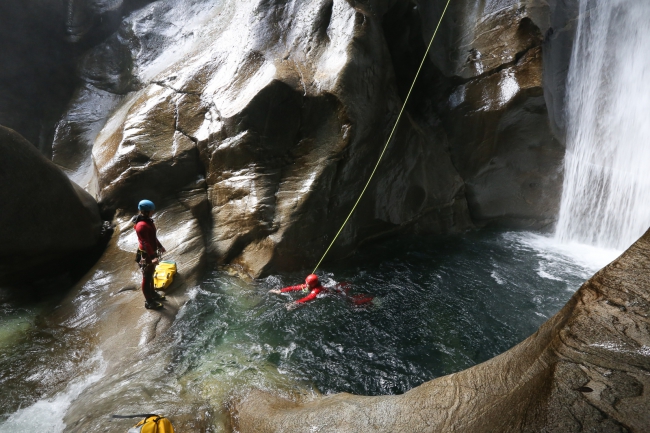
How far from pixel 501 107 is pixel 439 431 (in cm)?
800

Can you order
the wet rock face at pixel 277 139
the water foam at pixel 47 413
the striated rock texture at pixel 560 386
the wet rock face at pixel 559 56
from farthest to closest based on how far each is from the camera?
the wet rock face at pixel 559 56 → the wet rock face at pixel 277 139 → the water foam at pixel 47 413 → the striated rock texture at pixel 560 386

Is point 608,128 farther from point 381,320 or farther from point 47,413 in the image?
point 47,413

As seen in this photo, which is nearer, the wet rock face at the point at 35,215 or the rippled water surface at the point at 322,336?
the rippled water surface at the point at 322,336

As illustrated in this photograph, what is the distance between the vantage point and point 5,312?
5.16 meters

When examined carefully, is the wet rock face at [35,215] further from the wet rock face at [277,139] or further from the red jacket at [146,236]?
the red jacket at [146,236]

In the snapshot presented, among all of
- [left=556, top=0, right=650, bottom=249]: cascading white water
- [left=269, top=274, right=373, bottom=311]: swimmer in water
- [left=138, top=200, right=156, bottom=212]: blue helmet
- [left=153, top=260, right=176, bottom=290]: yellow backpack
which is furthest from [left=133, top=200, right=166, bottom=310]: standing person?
[left=556, top=0, right=650, bottom=249]: cascading white water

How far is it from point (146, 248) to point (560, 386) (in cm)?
468

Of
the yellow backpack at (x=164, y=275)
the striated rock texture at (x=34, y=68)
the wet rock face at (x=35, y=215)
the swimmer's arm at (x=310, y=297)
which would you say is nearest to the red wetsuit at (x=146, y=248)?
the yellow backpack at (x=164, y=275)

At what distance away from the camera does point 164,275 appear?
5.59 m

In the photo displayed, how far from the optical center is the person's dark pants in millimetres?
4987

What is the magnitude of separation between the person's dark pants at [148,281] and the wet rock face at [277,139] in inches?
57.5

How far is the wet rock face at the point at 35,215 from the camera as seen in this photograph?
5363mm

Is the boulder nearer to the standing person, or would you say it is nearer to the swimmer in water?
the swimmer in water

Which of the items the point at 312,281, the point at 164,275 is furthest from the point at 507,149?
the point at 164,275
